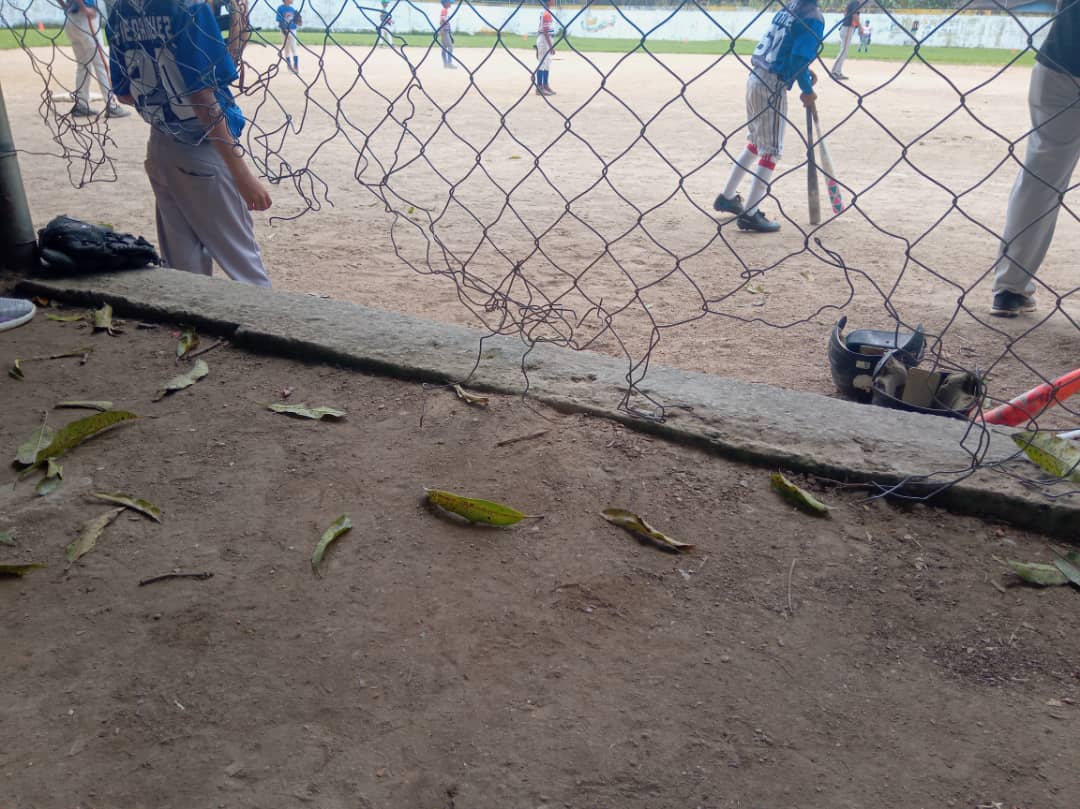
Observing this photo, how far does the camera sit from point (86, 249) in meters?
2.49

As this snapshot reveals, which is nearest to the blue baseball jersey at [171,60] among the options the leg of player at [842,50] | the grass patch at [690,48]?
the leg of player at [842,50]

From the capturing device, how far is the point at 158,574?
1.34m

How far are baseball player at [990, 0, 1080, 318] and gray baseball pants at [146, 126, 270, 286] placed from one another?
2680mm

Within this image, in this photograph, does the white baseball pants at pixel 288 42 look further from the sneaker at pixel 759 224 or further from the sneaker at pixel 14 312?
the sneaker at pixel 759 224

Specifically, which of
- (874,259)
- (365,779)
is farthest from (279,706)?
(874,259)

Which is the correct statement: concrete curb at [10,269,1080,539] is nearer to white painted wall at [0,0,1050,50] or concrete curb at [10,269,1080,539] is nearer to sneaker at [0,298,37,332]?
sneaker at [0,298,37,332]

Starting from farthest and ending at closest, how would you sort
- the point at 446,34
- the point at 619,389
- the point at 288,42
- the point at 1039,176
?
the point at 446,34 < the point at 288,42 < the point at 1039,176 < the point at 619,389

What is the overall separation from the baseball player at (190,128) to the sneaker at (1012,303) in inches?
116

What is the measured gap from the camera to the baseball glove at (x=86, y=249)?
249cm

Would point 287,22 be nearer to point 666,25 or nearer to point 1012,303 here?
point 1012,303

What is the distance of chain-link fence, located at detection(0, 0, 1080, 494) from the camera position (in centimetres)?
232

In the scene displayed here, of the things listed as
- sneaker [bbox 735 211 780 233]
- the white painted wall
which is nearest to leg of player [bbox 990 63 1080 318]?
sneaker [bbox 735 211 780 233]

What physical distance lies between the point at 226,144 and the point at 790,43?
8.45 ft

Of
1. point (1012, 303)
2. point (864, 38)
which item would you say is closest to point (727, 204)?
point (1012, 303)
